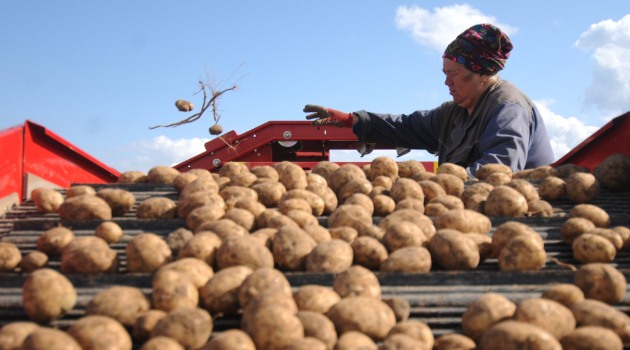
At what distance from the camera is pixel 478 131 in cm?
509

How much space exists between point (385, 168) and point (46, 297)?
212cm

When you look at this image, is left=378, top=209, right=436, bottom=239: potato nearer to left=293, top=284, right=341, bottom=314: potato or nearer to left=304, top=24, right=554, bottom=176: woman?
left=293, top=284, right=341, bottom=314: potato

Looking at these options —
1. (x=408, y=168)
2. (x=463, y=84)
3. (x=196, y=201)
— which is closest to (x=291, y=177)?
(x=196, y=201)

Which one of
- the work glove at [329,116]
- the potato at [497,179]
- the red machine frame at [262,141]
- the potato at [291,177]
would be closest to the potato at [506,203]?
the potato at [497,179]

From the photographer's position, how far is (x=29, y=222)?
308 centimetres

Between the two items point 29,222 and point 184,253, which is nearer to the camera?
point 184,253

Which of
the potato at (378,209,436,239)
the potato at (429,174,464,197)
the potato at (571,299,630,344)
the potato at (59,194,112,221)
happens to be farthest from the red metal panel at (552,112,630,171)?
the potato at (59,194,112,221)

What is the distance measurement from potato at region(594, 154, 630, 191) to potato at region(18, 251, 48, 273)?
9.89ft

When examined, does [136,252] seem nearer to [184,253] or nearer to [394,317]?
[184,253]

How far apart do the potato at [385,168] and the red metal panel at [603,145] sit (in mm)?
1637

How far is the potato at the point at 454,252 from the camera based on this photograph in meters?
2.49

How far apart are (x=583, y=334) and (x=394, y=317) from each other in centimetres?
56

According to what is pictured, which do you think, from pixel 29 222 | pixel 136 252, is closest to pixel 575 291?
pixel 136 252

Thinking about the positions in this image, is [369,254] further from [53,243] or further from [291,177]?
[53,243]
